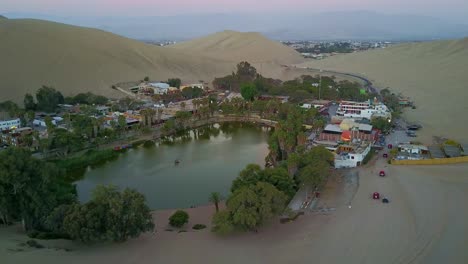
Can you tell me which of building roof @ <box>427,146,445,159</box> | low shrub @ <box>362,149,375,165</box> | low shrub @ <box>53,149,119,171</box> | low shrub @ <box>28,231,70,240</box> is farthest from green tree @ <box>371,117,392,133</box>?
low shrub @ <box>28,231,70,240</box>

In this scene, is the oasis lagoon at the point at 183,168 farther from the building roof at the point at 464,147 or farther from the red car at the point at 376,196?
the building roof at the point at 464,147

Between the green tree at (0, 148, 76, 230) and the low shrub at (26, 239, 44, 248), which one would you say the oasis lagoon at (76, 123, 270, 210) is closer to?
the green tree at (0, 148, 76, 230)

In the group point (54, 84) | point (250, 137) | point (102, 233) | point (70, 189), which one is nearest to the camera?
point (102, 233)

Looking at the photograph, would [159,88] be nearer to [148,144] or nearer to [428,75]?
[148,144]

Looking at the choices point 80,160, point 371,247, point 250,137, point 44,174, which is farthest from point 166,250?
point 250,137

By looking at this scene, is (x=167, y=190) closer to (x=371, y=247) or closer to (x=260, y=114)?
(x=371, y=247)

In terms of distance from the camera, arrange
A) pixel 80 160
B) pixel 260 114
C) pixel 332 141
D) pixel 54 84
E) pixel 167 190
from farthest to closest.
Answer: pixel 54 84 < pixel 260 114 < pixel 332 141 < pixel 80 160 < pixel 167 190
